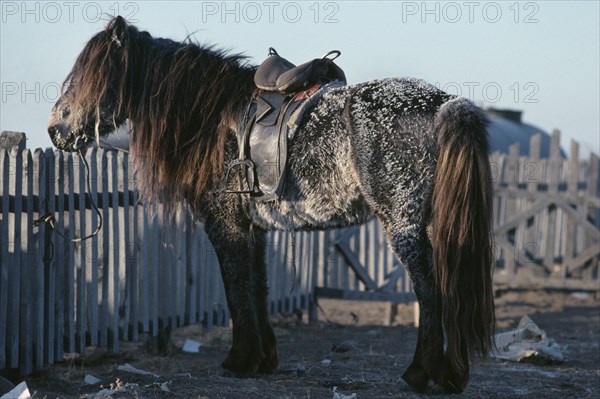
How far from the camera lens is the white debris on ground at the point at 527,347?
7.89 m

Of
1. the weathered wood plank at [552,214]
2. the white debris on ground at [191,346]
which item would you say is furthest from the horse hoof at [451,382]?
the weathered wood plank at [552,214]

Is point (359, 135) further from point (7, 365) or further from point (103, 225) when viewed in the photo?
point (7, 365)

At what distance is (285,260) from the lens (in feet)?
33.2

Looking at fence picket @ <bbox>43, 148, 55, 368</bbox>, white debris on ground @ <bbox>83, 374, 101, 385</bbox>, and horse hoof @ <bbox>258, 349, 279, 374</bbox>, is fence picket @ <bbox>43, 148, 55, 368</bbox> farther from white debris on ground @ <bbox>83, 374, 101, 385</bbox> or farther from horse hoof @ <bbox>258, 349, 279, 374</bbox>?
horse hoof @ <bbox>258, 349, 279, 374</bbox>

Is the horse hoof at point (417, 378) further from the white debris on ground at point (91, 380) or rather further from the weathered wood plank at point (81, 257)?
the weathered wood plank at point (81, 257)

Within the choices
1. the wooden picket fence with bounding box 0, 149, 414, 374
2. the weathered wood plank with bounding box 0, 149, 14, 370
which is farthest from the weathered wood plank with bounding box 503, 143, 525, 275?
the weathered wood plank with bounding box 0, 149, 14, 370

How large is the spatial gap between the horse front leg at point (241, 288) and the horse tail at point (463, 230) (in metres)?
1.57

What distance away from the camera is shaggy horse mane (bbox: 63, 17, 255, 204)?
6.53 meters

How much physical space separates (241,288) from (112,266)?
1.65 m

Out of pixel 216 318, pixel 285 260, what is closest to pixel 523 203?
pixel 285 260

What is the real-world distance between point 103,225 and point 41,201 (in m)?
0.87

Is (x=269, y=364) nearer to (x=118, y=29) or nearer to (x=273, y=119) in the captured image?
(x=273, y=119)

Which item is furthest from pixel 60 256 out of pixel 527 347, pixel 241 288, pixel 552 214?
pixel 552 214

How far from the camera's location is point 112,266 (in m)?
7.56
